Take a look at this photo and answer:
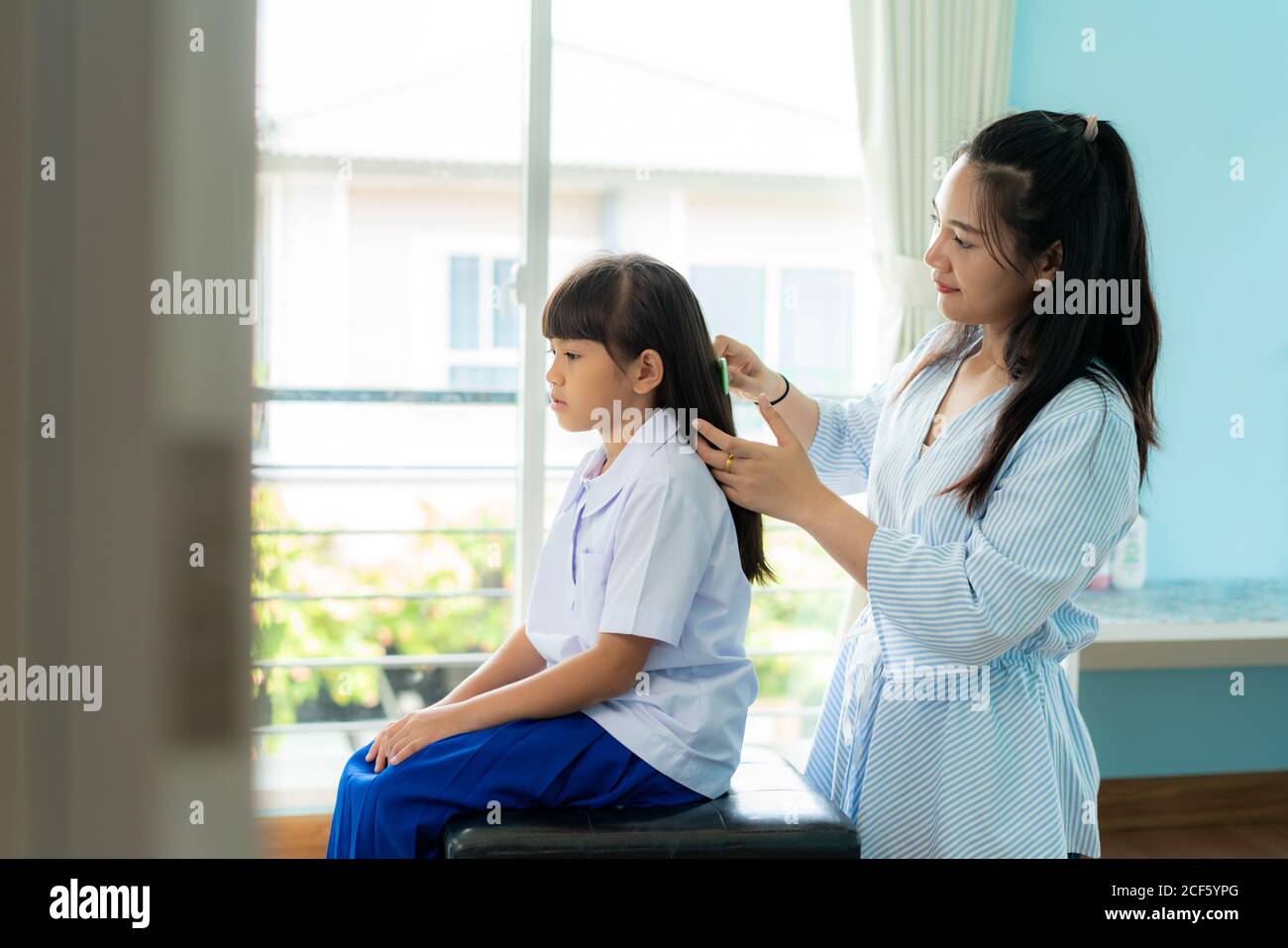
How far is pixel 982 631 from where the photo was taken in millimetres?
1248

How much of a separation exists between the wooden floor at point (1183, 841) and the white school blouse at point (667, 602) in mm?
1344

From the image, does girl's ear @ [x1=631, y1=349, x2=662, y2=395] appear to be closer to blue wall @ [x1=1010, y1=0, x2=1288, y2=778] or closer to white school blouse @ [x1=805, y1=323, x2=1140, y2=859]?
white school blouse @ [x1=805, y1=323, x2=1140, y2=859]

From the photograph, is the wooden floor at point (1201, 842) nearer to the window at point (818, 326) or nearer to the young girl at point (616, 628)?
the window at point (818, 326)

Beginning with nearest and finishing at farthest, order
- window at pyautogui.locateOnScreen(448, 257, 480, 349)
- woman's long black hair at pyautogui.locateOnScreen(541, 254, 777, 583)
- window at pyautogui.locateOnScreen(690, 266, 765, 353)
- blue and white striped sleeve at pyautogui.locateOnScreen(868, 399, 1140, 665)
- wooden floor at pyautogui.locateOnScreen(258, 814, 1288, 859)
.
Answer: blue and white striped sleeve at pyautogui.locateOnScreen(868, 399, 1140, 665) < woman's long black hair at pyautogui.locateOnScreen(541, 254, 777, 583) < wooden floor at pyautogui.locateOnScreen(258, 814, 1288, 859) < window at pyautogui.locateOnScreen(448, 257, 480, 349) < window at pyautogui.locateOnScreen(690, 266, 765, 353)

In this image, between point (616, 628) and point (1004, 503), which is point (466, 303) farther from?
point (1004, 503)

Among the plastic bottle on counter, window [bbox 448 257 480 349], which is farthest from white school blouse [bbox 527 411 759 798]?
the plastic bottle on counter

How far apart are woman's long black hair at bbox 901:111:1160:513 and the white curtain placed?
1.34m

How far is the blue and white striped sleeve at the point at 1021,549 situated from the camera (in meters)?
1.24

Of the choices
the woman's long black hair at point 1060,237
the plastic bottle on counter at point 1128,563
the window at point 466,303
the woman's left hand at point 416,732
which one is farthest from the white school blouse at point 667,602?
the plastic bottle on counter at point 1128,563

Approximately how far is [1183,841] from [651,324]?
221 cm

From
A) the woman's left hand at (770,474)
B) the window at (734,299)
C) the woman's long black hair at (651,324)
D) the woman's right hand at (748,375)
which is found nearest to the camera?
the woman's left hand at (770,474)

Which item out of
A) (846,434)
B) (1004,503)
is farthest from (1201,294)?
(1004,503)

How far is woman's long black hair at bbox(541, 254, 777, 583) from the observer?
4.86 ft
